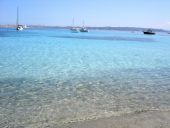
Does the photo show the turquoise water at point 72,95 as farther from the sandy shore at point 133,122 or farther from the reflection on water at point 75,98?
the sandy shore at point 133,122

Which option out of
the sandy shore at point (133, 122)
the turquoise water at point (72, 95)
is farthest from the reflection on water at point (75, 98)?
the sandy shore at point (133, 122)

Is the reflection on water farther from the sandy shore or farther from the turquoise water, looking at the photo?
the sandy shore

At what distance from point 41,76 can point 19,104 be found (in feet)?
17.0

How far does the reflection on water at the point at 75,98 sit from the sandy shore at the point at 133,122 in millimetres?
554

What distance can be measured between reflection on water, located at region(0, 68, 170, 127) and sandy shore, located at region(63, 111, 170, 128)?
554 millimetres

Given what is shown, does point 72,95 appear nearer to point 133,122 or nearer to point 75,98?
point 75,98

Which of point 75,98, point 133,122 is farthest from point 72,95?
point 133,122

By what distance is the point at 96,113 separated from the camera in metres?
9.14

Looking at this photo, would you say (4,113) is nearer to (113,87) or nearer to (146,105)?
(146,105)

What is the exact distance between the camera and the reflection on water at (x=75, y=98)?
28.5 ft

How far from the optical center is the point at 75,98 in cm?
1091

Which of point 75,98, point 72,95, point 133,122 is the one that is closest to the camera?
point 133,122

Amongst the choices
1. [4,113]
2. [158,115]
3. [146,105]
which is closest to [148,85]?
[146,105]

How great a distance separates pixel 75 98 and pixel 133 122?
3397 mm
